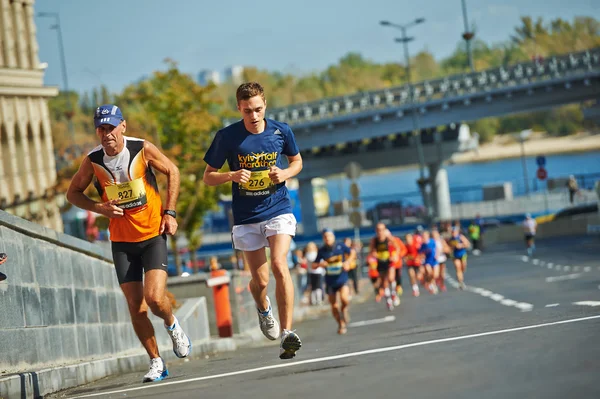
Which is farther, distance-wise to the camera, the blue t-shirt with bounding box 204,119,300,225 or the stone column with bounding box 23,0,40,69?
the stone column with bounding box 23,0,40,69

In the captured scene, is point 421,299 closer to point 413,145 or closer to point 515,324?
point 515,324

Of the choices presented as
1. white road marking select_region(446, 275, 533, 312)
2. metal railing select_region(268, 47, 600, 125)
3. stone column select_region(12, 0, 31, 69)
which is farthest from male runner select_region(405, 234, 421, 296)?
metal railing select_region(268, 47, 600, 125)

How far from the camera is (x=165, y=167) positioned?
9.52m

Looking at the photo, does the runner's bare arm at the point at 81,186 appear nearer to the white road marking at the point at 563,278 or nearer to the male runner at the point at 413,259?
the white road marking at the point at 563,278

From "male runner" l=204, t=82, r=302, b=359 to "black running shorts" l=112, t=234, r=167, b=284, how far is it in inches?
24.8

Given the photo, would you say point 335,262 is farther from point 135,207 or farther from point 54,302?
point 135,207

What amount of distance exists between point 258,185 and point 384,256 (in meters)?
17.7

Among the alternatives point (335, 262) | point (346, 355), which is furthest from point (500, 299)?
point (346, 355)

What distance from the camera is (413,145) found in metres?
90.9

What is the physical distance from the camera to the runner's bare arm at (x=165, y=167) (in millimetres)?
9414

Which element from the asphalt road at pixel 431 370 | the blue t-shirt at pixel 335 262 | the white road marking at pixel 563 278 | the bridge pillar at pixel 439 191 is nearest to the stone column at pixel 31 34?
the white road marking at pixel 563 278

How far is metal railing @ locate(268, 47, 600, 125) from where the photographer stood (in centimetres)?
8119

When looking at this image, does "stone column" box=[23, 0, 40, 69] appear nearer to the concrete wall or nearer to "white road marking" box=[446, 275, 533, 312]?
"white road marking" box=[446, 275, 533, 312]

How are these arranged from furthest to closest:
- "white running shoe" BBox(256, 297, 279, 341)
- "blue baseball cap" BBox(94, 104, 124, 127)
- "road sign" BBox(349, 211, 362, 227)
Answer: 1. "road sign" BBox(349, 211, 362, 227)
2. "white running shoe" BBox(256, 297, 279, 341)
3. "blue baseball cap" BBox(94, 104, 124, 127)
